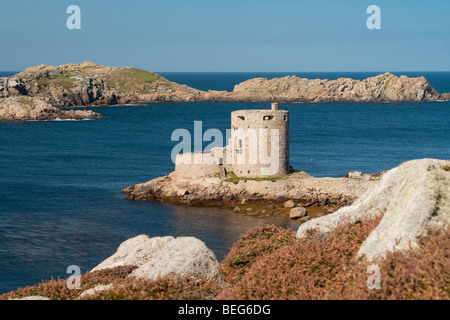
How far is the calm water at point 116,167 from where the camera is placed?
38.5 meters

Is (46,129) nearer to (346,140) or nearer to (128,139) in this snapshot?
(128,139)

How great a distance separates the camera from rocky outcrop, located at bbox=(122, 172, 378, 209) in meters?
47.9

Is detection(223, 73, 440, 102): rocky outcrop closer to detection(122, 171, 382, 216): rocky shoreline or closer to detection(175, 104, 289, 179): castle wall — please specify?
detection(122, 171, 382, 216): rocky shoreline

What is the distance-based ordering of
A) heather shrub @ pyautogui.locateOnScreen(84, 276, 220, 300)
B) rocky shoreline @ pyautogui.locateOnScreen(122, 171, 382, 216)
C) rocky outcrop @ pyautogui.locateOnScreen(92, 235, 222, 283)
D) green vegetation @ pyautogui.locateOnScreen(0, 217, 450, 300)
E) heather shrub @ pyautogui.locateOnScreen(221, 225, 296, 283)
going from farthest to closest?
rocky shoreline @ pyautogui.locateOnScreen(122, 171, 382, 216) → heather shrub @ pyautogui.locateOnScreen(221, 225, 296, 283) → rocky outcrop @ pyautogui.locateOnScreen(92, 235, 222, 283) → heather shrub @ pyautogui.locateOnScreen(84, 276, 220, 300) → green vegetation @ pyautogui.locateOnScreen(0, 217, 450, 300)

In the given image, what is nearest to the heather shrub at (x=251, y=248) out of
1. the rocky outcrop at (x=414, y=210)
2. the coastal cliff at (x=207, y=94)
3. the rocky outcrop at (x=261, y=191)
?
the rocky outcrop at (x=414, y=210)

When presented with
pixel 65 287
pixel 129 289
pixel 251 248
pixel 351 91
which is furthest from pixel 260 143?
pixel 351 91

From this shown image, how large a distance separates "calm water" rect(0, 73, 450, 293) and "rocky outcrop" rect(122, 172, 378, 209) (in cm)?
183

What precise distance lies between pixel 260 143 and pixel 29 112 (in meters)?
88.7

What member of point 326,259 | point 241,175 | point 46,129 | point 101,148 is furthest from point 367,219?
point 46,129

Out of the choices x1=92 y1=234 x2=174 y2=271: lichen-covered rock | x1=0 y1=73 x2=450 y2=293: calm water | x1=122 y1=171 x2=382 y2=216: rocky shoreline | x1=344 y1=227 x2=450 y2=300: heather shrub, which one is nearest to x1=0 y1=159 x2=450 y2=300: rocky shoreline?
x1=344 y1=227 x2=450 y2=300: heather shrub

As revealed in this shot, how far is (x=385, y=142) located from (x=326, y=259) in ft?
273

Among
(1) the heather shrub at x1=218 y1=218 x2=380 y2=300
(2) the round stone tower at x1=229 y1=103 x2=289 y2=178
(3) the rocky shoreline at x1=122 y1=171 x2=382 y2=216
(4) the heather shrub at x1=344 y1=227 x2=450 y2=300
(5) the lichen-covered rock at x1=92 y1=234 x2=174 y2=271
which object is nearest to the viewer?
(4) the heather shrub at x1=344 y1=227 x2=450 y2=300

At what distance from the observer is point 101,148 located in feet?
284

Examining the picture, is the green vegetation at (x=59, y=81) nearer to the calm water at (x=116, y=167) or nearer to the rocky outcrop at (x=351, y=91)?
the calm water at (x=116, y=167)
